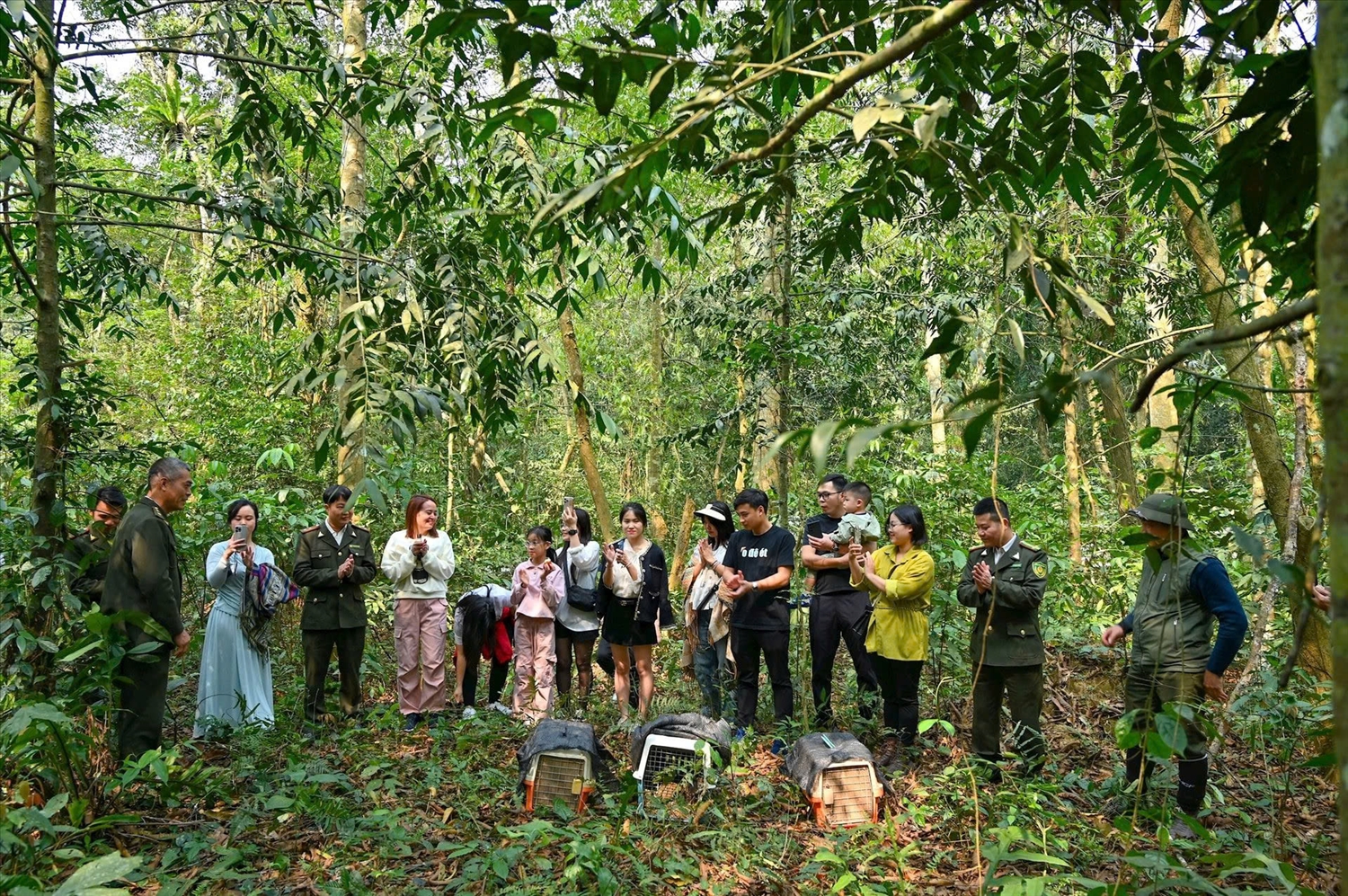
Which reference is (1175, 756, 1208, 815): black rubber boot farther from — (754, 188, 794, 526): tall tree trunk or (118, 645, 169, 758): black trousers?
(118, 645, 169, 758): black trousers

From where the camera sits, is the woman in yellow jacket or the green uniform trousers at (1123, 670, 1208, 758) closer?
the green uniform trousers at (1123, 670, 1208, 758)

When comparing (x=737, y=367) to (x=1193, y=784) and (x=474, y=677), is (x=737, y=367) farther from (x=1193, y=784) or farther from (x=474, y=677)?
(x=1193, y=784)

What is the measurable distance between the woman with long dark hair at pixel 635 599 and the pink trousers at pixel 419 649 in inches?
49.8

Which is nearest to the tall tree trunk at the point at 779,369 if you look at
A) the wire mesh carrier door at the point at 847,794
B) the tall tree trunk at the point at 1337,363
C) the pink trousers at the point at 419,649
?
the pink trousers at the point at 419,649

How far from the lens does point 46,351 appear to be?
457 centimetres

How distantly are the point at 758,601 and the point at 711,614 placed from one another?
0.74m

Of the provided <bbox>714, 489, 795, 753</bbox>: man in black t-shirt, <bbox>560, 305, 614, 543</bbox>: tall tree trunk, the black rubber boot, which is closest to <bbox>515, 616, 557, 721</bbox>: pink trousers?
<bbox>714, 489, 795, 753</bbox>: man in black t-shirt

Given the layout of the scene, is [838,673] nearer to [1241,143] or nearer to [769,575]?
[769,575]

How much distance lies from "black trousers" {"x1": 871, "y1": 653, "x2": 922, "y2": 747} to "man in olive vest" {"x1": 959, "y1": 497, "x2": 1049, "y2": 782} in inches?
17.8

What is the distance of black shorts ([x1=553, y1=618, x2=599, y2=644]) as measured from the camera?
7176 mm

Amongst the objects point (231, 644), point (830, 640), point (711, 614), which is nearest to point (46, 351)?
point (231, 644)

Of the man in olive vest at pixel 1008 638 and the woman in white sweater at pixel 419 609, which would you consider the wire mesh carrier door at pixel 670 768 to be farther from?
the woman in white sweater at pixel 419 609

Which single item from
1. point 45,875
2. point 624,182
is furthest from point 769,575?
point 624,182

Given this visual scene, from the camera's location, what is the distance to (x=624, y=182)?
1.91 metres
